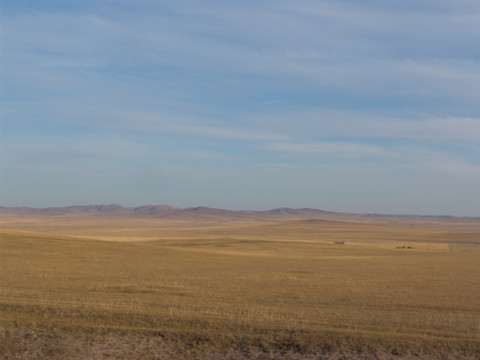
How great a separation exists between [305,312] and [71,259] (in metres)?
24.2

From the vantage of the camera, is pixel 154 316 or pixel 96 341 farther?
pixel 154 316

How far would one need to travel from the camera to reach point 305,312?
16.7 m

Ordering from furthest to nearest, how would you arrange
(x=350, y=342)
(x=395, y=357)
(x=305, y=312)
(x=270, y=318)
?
(x=305, y=312) → (x=270, y=318) → (x=350, y=342) → (x=395, y=357)

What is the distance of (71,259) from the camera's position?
36.9m

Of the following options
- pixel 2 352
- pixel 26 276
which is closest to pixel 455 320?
pixel 2 352

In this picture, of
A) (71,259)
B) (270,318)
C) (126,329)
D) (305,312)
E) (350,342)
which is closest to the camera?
(350,342)

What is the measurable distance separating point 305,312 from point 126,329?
607 centimetres

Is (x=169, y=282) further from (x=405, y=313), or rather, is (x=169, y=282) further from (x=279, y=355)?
(x=279, y=355)

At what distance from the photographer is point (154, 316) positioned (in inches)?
562

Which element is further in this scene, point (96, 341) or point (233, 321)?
point (233, 321)

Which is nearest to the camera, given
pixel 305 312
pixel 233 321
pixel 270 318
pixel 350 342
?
pixel 350 342

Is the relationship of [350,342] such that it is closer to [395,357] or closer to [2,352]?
[395,357]

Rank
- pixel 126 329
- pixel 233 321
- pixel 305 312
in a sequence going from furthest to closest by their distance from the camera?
1. pixel 305 312
2. pixel 233 321
3. pixel 126 329

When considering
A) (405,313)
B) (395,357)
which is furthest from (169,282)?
(395,357)
